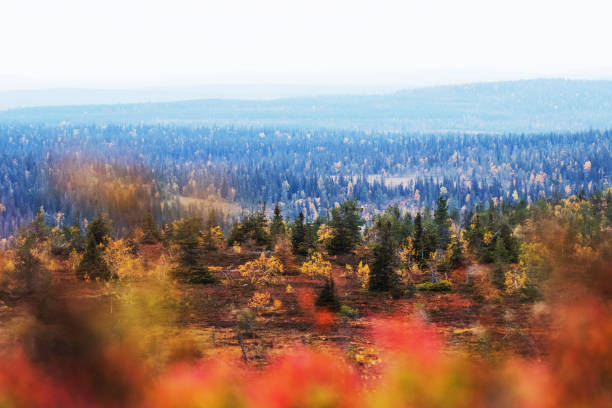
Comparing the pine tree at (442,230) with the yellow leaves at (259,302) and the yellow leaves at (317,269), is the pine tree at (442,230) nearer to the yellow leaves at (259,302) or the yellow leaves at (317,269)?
the yellow leaves at (317,269)

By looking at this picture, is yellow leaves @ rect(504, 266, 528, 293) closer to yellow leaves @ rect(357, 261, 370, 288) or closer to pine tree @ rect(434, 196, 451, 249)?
yellow leaves @ rect(357, 261, 370, 288)

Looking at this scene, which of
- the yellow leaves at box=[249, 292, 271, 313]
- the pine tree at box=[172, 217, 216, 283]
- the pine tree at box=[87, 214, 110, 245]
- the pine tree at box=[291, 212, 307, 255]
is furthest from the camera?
the pine tree at box=[291, 212, 307, 255]

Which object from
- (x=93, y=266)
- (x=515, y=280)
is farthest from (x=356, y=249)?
(x=93, y=266)

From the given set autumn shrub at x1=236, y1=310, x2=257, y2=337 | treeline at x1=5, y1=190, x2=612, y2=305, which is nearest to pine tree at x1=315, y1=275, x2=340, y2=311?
treeline at x1=5, y1=190, x2=612, y2=305

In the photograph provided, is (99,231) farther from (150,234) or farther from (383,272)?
(383,272)

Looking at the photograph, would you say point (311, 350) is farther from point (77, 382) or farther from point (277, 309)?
point (77, 382)

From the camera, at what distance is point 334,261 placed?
182 feet

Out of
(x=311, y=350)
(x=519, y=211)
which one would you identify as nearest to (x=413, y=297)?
(x=311, y=350)

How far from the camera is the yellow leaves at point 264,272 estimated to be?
4562 centimetres

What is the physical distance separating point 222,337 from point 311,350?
5.35 meters

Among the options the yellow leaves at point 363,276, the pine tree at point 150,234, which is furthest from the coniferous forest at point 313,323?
the pine tree at point 150,234

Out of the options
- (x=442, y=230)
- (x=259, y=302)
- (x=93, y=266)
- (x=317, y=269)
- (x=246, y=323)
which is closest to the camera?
(x=246, y=323)

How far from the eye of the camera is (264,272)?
151 ft

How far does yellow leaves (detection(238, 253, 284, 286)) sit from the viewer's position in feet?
150
